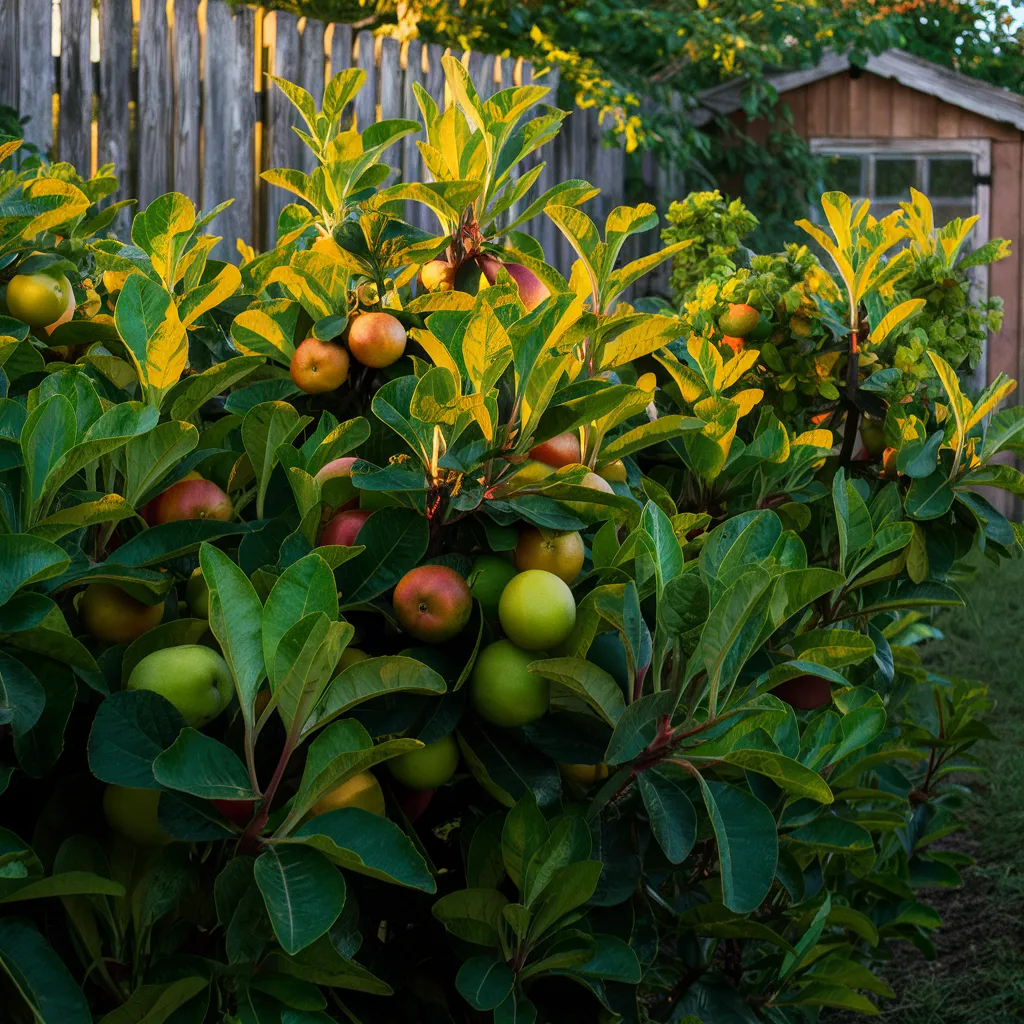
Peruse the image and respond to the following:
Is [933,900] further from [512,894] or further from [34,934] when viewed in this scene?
[34,934]

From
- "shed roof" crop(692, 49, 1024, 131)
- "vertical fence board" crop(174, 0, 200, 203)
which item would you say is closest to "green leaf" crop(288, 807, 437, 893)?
"vertical fence board" crop(174, 0, 200, 203)

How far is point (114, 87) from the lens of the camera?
4.27 meters

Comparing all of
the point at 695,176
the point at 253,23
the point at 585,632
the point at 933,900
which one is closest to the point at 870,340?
the point at 585,632

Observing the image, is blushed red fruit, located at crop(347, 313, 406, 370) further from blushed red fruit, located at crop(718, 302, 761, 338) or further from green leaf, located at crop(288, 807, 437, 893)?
blushed red fruit, located at crop(718, 302, 761, 338)

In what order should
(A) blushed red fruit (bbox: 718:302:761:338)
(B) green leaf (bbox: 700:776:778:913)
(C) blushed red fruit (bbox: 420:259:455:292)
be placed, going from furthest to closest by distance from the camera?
(A) blushed red fruit (bbox: 718:302:761:338) → (C) blushed red fruit (bbox: 420:259:455:292) → (B) green leaf (bbox: 700:776:778:913)

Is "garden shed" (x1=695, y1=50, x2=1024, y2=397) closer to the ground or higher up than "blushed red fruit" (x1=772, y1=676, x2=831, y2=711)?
higher up

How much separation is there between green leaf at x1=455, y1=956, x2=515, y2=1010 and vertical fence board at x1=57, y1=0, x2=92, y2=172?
386 centimetres

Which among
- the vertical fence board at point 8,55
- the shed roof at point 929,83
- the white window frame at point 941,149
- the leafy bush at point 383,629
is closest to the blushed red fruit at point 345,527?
the leafy bush at point 383,629

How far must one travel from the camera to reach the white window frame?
8.10 m

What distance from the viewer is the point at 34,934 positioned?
756 mm

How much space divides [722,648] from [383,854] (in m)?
0.27

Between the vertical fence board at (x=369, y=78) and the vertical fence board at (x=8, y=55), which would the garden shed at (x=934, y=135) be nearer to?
the vertical fence board at (x=369, y=78)

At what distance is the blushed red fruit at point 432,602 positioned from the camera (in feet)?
2.84

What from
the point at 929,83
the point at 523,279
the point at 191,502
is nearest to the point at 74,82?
the point at 523,279
